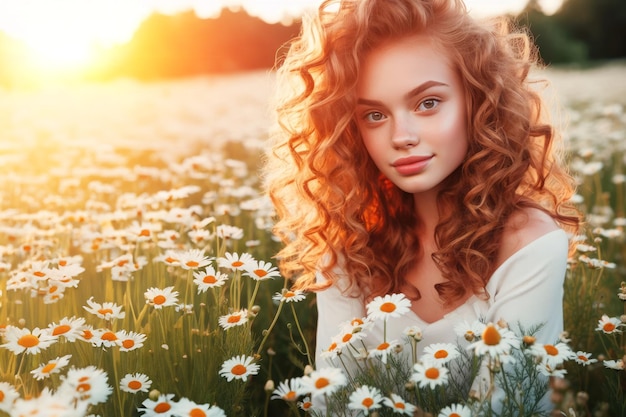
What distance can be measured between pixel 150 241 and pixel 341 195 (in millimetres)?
775

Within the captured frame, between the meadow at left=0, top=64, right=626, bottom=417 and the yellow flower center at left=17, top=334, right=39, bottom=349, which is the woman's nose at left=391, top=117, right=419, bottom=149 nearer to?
the meadow at left=0, top=64, right=626, bottom=417

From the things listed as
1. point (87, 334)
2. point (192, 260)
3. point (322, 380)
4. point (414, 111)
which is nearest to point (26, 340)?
point (87, 334)

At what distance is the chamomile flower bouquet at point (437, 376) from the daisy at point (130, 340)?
0.39 meters

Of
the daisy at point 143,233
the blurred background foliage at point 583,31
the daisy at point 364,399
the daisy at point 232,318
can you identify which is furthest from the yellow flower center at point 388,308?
the blurred background foliage at point 583,31

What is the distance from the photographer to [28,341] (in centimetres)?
163

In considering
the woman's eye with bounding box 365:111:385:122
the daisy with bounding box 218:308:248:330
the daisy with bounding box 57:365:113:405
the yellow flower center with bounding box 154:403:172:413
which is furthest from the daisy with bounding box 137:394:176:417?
the woman's eye with bounding box 365:111:385:122

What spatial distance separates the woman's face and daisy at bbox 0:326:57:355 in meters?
0.99

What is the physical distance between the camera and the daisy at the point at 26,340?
1.60 m

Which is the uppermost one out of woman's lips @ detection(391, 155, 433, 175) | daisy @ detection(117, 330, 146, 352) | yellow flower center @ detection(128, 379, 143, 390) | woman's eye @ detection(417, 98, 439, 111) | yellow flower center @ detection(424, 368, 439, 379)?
woman's eye @ detection(417, 98, 439, 111)

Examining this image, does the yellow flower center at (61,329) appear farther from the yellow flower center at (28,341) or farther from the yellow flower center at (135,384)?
the yellow flower center at (135,384)

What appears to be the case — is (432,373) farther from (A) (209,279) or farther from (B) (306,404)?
(A) (209,279)

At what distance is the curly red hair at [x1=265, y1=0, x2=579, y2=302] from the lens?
1937mm

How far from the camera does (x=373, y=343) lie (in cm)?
209

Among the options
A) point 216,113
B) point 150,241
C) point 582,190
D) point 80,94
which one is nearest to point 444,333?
point 150,241
